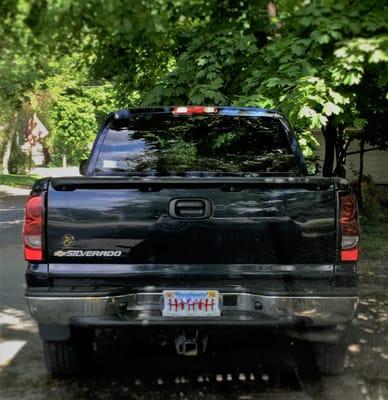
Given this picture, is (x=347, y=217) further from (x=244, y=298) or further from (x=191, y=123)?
Result: (x=191, y=123)

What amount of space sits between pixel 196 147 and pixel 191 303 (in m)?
1.94

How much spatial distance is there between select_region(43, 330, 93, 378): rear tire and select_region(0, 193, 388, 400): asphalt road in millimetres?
71

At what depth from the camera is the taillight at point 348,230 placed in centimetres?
376

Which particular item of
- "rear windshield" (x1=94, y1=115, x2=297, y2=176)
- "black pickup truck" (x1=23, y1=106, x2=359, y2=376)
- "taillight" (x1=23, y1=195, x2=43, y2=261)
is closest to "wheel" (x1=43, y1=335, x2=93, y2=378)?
"black pickup truck" (x1=23, y1=106, x2=359, y2=376)

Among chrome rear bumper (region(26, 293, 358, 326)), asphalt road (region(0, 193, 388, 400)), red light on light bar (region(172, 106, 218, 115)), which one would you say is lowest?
asphalt road (region(0, 193, 388, 400))

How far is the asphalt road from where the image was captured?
411 cm

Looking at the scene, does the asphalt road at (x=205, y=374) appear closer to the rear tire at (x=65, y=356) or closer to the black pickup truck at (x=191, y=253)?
the rear tire at (x=65, y=356)

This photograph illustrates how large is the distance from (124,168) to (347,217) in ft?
6.73

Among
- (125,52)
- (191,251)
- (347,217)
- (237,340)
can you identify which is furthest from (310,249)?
(125,52)

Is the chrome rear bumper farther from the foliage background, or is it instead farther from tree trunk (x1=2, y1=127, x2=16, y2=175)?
tree trunk (x1=2, y1=127, x2=16, y2=175)

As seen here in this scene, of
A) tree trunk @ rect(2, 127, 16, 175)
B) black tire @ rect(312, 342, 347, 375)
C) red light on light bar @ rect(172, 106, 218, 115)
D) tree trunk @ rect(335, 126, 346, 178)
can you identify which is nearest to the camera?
black tire @ rect(312, 342, 347, 375)

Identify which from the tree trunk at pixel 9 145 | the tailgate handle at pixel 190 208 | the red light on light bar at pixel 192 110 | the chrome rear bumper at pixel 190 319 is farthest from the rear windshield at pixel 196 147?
the tree trunk at pixel 9 145

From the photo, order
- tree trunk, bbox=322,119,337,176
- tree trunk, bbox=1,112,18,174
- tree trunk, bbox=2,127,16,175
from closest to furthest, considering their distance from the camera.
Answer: tree trunk, bbox=322,119,337,176 < tree trunk, bbox=1,112,18,174 < tree trunk, bbox=2,127,16,175

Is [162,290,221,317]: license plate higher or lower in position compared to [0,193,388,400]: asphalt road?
higher
